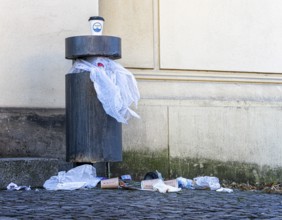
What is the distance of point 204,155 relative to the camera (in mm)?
7578

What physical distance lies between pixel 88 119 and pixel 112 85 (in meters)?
0.34

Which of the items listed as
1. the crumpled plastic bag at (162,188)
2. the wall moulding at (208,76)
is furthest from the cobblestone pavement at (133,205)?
the wall moulding at (208,76)

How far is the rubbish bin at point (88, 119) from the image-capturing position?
598 cm

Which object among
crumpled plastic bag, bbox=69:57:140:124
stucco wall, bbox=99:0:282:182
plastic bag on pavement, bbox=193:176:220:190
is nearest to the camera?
crumpled plastic bag, bbox=69:57:140:124

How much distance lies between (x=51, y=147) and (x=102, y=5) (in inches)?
66.1

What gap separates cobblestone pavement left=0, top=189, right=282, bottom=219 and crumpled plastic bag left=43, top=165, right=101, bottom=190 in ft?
0.62

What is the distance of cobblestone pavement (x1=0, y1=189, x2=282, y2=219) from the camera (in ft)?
13.5

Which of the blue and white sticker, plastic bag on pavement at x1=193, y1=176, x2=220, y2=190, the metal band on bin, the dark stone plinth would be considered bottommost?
plastic bag on pavement at x1=193, y1=176, x2=220, y2=190

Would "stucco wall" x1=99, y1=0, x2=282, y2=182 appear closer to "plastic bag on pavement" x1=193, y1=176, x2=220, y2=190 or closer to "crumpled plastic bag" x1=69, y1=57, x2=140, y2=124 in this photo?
"plastic bag on pavement" x1=193, y1=176, x2=220, y2=190

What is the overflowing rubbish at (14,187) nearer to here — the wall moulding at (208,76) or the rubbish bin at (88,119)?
the rubbish bin at (88,119)

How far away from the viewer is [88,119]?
19.6 feet

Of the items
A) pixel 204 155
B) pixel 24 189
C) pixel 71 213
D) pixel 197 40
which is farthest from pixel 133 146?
pixel 71 213

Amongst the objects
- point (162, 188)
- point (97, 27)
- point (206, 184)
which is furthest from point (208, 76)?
point (162, 188)

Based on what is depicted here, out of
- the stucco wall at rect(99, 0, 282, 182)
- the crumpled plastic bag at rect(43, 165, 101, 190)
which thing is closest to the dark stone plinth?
the crumpled plastic bag at rect(43, 165, 101, 190)
